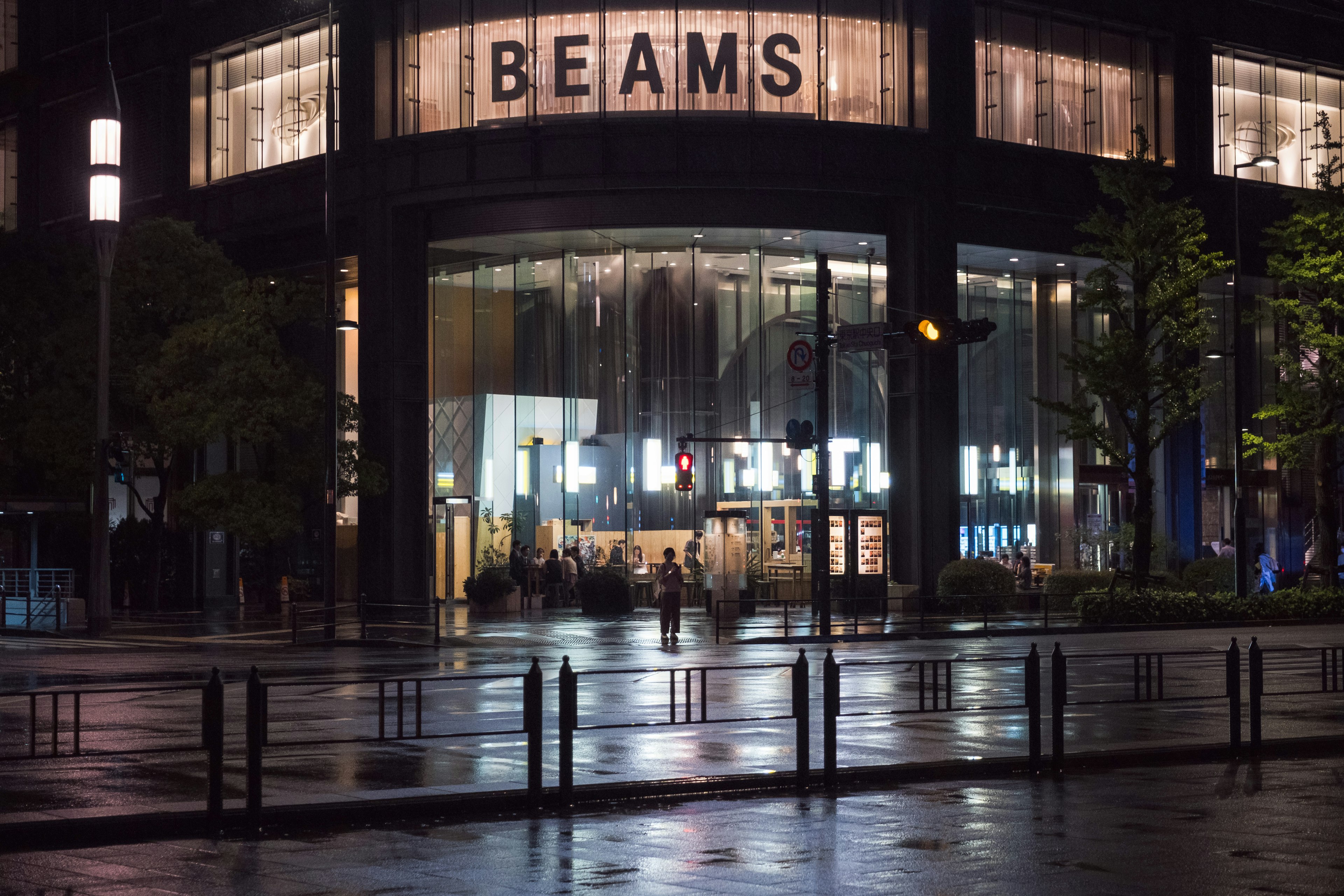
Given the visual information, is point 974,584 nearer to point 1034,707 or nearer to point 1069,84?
point 1069,84

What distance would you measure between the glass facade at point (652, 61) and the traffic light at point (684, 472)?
1020 cm

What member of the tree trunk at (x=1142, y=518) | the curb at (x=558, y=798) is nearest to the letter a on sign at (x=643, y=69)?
the tree trunk at (x=1142, y=518)

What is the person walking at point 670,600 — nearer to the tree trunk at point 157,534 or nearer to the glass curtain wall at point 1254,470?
the tree trunk at point 157,534

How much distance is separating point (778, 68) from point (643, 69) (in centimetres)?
382

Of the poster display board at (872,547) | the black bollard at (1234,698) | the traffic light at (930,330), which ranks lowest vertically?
the black bollard at (1234,698)

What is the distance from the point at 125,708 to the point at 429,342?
104ft

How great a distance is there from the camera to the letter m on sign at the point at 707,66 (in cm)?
4484

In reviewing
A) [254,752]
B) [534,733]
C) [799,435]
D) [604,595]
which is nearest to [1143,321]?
[799,435]

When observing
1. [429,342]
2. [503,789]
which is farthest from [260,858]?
[429,342]

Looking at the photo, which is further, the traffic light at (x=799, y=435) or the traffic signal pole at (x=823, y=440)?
the traffic light at (x=799, y=435)

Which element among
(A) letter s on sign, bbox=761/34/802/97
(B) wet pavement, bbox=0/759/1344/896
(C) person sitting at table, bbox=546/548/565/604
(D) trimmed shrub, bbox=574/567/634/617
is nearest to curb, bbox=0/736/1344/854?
(B) wet pavement, bbox=0/759/1344/896

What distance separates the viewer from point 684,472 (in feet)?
134

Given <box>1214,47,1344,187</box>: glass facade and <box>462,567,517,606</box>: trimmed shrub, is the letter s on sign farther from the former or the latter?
<box>1214,47,1344,187</box>: glass facade

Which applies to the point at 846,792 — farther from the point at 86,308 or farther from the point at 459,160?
the point at 86,308
